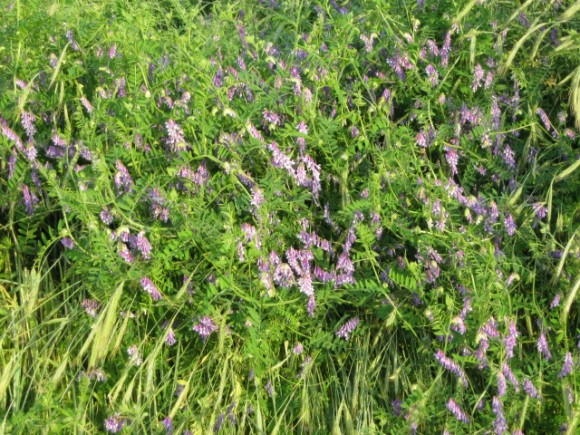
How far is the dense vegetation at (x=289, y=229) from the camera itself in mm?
2494

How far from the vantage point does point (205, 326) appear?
2482mm

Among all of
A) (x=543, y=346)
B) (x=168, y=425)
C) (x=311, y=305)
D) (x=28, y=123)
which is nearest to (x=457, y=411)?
(x=543, y=346)

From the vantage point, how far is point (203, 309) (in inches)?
96.4

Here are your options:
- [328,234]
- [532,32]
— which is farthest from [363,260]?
[532,32]

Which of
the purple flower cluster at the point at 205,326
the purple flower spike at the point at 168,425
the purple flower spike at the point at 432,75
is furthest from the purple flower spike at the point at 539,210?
the purple flower spike at the point at 168,425

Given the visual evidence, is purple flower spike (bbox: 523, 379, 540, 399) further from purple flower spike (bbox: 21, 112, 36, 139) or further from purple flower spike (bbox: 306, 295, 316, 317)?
purple flower spike (bbox: 21, 112, 36, 139)

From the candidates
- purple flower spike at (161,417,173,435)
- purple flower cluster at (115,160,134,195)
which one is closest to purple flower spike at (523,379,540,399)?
purple flower spike at (161,417,173,435)

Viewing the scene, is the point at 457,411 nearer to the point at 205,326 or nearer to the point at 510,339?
the point at 510,339

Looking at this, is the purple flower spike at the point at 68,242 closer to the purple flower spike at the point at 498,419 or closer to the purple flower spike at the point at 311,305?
the purple flower spike at the point at 311,305

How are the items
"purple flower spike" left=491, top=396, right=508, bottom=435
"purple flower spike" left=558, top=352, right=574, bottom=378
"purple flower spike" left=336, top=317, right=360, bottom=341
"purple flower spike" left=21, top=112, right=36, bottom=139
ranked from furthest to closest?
"purple flower spike" left=21, top=112, right=36, bottom=139 → "purple flower spike" left=336, top=317, right=360, bottom=341 → "purple flower spike" left=558, top=352, right=574, bottom=378 → "purple flower spike" left=491, top=396, right=508, bottom=435

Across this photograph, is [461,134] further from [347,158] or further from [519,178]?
[347,158]

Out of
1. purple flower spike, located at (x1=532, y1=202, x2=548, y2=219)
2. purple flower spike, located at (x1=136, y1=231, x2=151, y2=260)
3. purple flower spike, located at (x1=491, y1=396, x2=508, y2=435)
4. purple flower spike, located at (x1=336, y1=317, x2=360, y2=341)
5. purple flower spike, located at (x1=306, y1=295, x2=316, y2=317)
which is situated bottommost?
purple flower spike, located at (x1=491, y1=396, x2=508, y2=435)

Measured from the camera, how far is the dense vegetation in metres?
2.49

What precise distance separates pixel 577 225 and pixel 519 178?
0.25m
